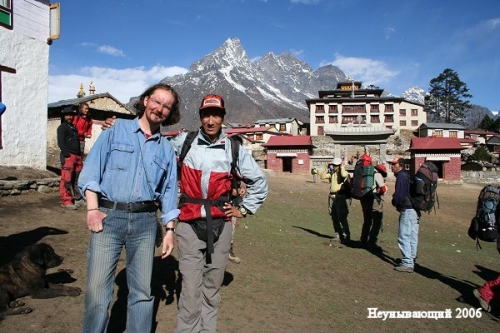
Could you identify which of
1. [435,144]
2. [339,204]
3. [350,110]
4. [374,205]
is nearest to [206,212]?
[339,204]

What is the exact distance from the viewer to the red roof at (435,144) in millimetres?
36844

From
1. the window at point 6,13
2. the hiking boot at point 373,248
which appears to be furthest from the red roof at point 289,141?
the hiking boot at point 373,248

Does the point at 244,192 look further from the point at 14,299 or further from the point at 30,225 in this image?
the point at 30,225

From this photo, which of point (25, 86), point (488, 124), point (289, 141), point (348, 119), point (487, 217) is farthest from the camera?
point (488, 124)

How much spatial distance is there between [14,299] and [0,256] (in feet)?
5.56

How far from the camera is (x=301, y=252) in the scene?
24.1 ft

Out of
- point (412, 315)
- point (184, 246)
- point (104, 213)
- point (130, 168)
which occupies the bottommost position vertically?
point (412, 315)

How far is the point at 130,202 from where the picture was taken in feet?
8.54

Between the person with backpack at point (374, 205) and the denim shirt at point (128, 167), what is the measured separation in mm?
6040

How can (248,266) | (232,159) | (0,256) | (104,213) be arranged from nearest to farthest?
(104,213) → (232,159) → (0,256) → (248,266)

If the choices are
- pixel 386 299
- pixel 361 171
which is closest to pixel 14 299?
pixel 386 299

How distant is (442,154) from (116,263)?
40546 millimetres

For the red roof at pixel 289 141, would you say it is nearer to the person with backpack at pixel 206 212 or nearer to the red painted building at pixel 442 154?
the red painted building at pixel 442 154

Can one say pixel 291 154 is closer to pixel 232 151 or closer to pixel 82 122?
pixel 82 122
